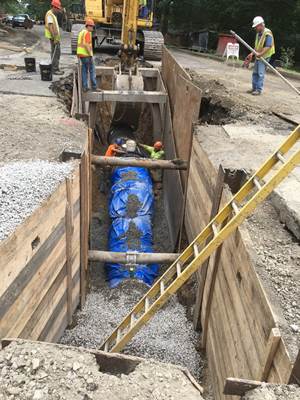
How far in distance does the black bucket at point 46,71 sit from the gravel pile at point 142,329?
679 cm

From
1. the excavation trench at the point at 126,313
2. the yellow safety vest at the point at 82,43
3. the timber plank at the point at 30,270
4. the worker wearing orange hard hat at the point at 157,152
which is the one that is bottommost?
the excavation trench at the point at 126,313

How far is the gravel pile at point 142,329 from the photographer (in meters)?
5.46

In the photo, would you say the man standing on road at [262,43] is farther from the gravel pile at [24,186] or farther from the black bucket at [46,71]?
the gravel pile at [24,186]

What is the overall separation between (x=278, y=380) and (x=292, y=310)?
58 centimetres

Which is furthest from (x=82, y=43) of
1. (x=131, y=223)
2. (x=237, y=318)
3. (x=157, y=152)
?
(x=237, y=318)

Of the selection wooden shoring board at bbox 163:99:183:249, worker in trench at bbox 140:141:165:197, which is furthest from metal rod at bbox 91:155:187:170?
worker in trench at bbox 140:141:165:197

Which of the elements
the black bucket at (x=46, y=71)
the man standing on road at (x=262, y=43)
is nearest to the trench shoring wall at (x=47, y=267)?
the man standing on road at (x=262, y=43)

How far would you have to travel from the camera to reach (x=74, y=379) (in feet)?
7.20

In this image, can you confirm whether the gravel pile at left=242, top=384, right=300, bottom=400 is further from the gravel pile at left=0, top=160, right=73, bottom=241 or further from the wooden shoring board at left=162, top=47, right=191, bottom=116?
the wooden shoring board at left=162, top=47, right=191, bottom=116

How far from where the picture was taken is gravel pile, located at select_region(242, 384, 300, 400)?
6.94 ft

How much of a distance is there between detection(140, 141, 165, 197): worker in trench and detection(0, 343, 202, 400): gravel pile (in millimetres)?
7413

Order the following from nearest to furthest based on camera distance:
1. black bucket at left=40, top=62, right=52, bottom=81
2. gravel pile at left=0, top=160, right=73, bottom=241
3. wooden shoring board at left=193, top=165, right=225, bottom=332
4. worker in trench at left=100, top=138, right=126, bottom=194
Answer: gravel pile at left=0, top=160, right=73, bottom=241, wooden shoring board at left=193, top=165, right=225, bottom=332, worker in trench at left=100, top=138, right=126, bottom=194, black bucket at left=40, top=62, right=52, bottom=81

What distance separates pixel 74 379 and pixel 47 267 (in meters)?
2.34

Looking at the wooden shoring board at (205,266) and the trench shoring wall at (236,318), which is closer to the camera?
the trench shoring wall at (236,318)
